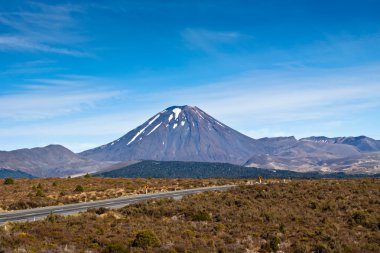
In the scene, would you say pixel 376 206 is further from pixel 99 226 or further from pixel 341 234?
pixel 99 226

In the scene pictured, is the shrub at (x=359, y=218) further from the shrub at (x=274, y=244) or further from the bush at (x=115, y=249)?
the bush at (x=115, y=249)

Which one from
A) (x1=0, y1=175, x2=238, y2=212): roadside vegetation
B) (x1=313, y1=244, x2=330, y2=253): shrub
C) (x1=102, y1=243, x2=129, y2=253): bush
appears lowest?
(x1=313, y1=244, x2=330, y2=253): shrub

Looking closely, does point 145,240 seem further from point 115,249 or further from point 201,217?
point 201,217

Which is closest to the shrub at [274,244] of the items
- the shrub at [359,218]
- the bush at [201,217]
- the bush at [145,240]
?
the bush at [145,240]

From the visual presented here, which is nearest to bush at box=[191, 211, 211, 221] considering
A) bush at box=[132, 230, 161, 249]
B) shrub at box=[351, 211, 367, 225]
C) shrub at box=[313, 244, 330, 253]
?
bush at box=[132, 230, 161, 249]

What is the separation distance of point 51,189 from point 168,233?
124ft

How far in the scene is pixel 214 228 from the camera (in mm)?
25844

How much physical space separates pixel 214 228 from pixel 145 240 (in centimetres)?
635

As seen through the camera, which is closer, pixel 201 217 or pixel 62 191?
pixel 201 217

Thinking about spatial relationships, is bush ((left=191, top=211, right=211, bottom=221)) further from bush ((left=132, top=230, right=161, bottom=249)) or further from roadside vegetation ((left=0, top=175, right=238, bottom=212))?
Answer: roadside vegetation ((left=0, top=175, right=238, bottom=212))

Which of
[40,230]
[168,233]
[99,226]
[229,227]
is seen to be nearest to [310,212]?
[229,227]

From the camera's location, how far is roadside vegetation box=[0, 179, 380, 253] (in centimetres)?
2075

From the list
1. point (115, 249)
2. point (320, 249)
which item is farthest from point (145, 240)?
point (320, 249)

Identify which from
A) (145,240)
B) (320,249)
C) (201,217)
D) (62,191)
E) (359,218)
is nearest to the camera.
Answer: (145,240)
